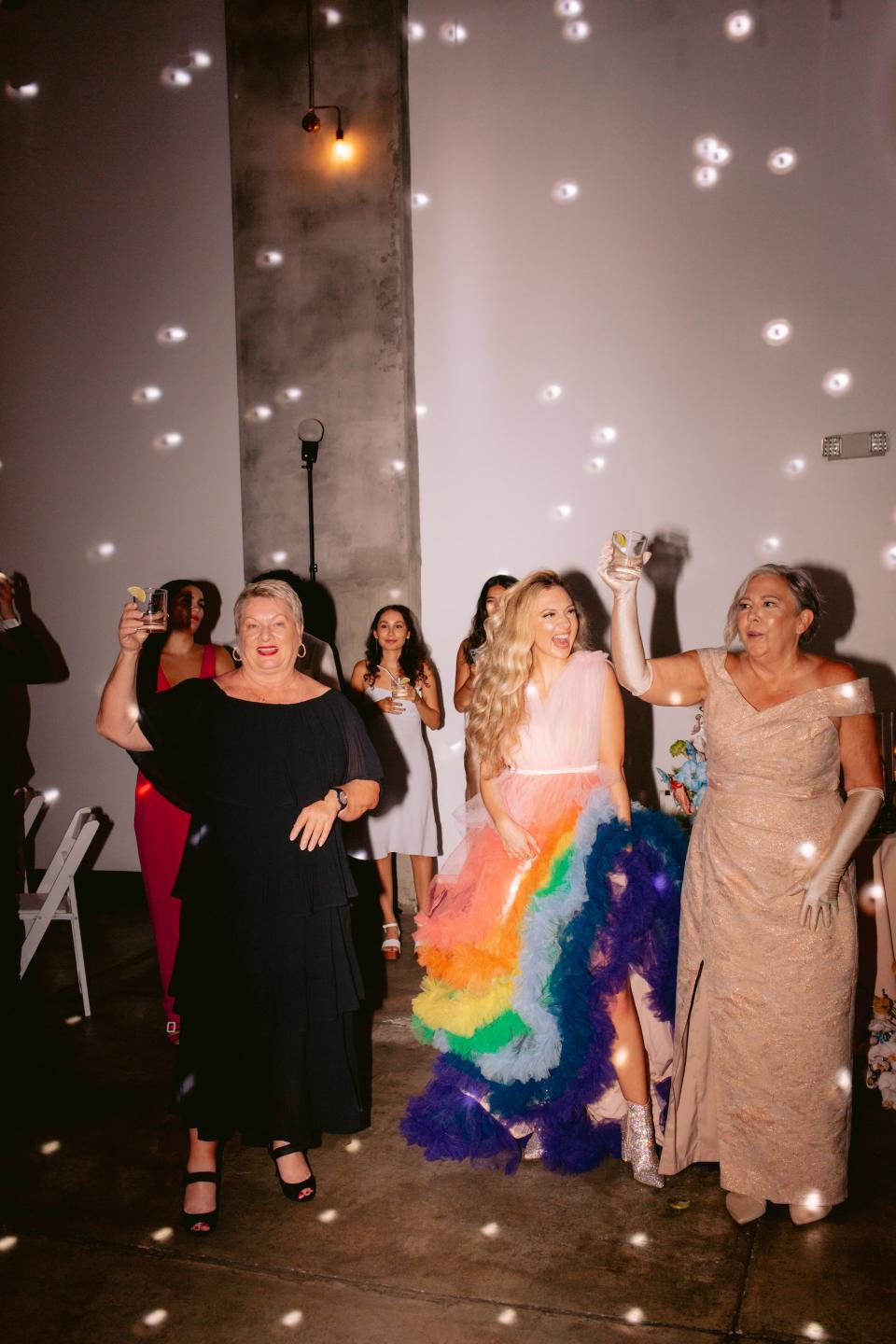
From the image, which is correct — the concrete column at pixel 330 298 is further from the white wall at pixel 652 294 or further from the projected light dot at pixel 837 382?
the projected light dot at pixel 837 382

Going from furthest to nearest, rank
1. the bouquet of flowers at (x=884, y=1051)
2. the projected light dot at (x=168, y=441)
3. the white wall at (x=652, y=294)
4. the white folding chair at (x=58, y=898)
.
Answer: the projected light dot at (x=168, y=441)
the white wall at (x=652, y=294)
the white folding chair at (x=58, y=898)
the bouquet of flowers at (x=884, y=1051)

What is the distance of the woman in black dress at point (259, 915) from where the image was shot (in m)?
2.38

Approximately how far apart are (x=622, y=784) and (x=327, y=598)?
2.59 metres

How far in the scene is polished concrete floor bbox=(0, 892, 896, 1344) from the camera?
6.55ft

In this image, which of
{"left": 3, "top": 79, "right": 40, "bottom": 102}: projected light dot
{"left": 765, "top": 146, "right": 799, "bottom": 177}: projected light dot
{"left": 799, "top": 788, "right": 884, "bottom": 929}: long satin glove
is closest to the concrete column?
{"left": 3, "top": 79, "right": 40, "bottom": 102}: projected light dot

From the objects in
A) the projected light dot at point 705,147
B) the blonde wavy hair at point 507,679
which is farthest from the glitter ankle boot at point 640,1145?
the projected light dot at point 705,147

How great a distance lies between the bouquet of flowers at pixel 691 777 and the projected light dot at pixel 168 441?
11.0 feet

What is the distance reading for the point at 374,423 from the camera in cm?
486

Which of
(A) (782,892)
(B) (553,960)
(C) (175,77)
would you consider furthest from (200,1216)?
(C) (175,77)

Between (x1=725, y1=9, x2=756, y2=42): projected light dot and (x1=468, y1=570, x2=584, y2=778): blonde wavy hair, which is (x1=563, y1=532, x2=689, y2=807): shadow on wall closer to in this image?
(x1=468, y1=570, x2=584, y2=778): blonde wavy hair

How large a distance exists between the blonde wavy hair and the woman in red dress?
1267 millimetres

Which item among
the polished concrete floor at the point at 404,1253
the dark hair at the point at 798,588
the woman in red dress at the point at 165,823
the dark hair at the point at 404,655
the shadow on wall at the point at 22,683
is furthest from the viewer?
the shadow on wall at the point at 22,683

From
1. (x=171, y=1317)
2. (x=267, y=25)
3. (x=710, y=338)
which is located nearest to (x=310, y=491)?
(x=710, y=338)

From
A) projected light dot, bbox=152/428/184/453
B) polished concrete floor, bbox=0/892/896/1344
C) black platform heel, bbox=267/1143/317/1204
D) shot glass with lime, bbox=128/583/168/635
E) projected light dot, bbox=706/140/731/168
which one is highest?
projected light dot, bbox=706/140/731/168
